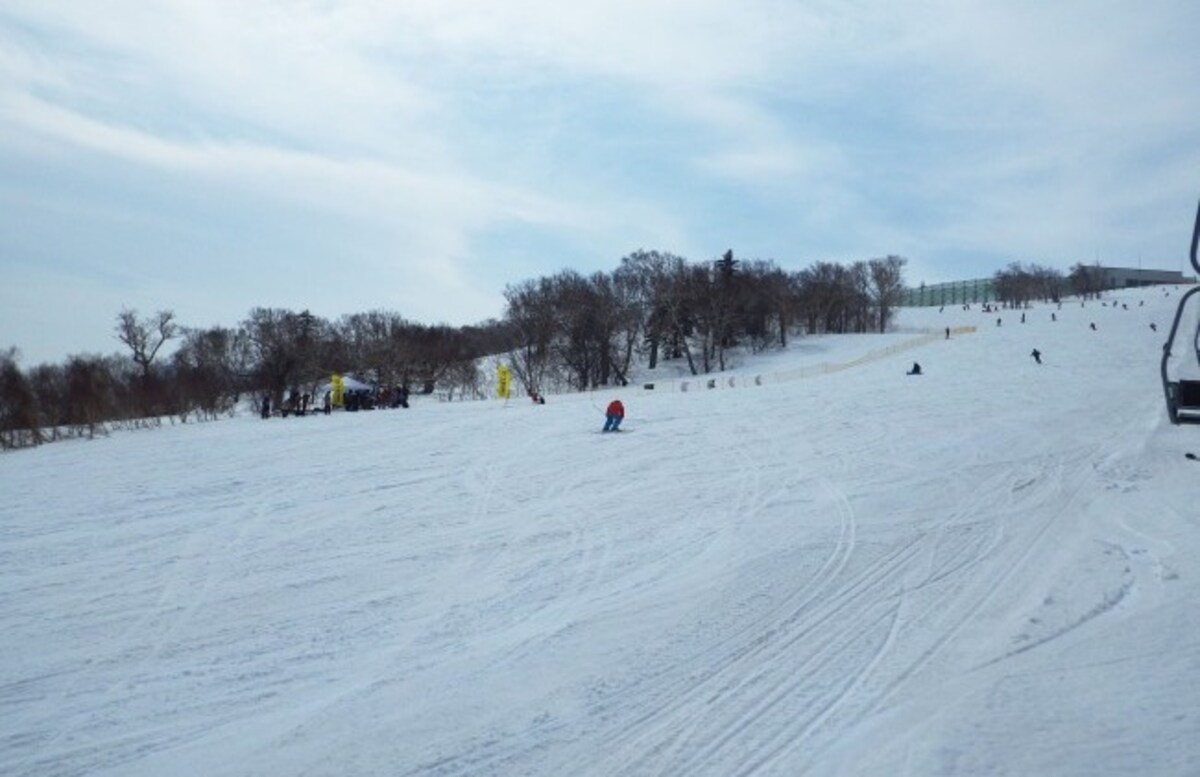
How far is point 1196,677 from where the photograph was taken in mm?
6668

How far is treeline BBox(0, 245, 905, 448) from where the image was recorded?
69.4m

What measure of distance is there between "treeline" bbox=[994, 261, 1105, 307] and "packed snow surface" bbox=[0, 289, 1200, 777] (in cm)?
12435

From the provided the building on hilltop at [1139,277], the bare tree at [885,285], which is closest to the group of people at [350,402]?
the bare tree at [885,285]

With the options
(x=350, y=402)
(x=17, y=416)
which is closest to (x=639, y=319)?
(x=350, y=402)

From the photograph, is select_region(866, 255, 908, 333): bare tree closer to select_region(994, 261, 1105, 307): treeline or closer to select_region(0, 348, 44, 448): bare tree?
select_region(994, 261, 1105, 307): treeline

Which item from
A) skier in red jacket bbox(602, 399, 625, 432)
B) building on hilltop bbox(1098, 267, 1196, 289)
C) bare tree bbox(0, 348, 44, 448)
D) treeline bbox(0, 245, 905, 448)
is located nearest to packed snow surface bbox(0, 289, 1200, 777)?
skier in red jacket bbox(602, 399, 625, 432)

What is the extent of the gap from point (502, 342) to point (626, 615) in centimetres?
9218

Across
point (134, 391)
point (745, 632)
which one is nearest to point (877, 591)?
point (745, 632)

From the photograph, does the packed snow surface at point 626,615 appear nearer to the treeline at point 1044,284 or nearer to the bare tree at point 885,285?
the bare tree at point 885,285

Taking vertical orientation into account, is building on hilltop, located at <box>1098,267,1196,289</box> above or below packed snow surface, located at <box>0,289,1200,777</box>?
above

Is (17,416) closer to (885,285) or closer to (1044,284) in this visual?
(885,285)

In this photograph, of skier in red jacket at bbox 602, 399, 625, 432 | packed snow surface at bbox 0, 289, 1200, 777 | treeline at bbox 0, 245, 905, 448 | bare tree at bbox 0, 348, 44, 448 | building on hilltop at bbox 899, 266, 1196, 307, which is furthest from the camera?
building on hilltop at bbox 899, 266, 1196, 307

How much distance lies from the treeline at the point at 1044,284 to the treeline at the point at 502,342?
53572 mm

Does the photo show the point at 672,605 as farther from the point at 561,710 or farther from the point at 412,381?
the point at 412,381
